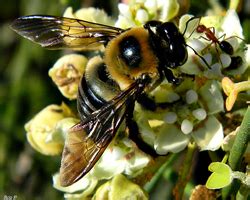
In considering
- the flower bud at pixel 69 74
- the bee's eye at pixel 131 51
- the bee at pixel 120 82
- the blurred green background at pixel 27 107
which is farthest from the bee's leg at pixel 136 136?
the blurred green background at pixel 27 107

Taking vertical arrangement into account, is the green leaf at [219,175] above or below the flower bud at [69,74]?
below

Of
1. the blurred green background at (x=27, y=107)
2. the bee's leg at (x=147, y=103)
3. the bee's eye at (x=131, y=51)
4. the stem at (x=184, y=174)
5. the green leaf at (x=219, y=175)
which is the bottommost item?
the blurred green background at (x=27, y=107)

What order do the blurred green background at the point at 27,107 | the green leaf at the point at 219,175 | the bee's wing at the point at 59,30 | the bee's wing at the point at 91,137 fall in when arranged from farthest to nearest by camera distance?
the blurred green background at the point at 27,107
the bee's wing at the point at 59,30
the bee's wing at the point at 91,137
the green leaf at the point at 219,175

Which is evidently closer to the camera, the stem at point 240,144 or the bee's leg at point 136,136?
the stem at point 240,144

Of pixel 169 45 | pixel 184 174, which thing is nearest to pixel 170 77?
pixel 169 45

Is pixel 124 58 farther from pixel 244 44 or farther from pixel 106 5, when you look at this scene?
pixel 106 5

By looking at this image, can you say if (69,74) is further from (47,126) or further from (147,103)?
(147,103)

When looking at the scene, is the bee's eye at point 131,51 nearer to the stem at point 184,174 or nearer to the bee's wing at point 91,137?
the bee's wing at point 91,137

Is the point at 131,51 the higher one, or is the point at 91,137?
the point at 131,51
